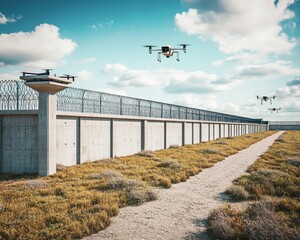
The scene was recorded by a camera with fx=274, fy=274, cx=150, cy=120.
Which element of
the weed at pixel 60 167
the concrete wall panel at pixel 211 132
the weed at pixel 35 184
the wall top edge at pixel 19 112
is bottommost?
the weed at pixel 35 184

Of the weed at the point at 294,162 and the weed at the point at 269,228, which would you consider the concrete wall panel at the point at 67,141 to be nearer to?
the weed at the point at 269,228

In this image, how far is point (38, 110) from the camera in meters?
12.8

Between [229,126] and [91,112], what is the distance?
4143 centimetres

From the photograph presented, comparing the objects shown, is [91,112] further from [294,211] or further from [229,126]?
[229,126]

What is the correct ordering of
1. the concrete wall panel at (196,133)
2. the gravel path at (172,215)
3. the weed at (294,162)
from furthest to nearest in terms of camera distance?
the concrete wall panel at (196,133) → the weed at (294,162) → the gravel path at (172,215)

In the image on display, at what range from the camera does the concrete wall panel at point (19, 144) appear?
13250mm

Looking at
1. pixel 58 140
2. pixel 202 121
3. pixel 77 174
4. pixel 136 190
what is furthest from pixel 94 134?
pixel 202 121

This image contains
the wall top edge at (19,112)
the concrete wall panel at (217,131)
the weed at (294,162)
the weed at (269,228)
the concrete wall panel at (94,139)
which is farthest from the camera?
the concrete wall panel at (217,131)

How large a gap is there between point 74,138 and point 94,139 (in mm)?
1830

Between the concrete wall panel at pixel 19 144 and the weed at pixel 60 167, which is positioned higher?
the concrete wall panel at pixel 19 144

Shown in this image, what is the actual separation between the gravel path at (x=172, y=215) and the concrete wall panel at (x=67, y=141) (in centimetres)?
621

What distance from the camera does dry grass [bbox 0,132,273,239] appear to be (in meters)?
6.65

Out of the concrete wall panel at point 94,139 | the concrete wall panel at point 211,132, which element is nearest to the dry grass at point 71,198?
the concrete wall panel at point 94,139

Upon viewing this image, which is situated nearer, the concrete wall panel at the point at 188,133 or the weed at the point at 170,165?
the weed at the point at 170,165
